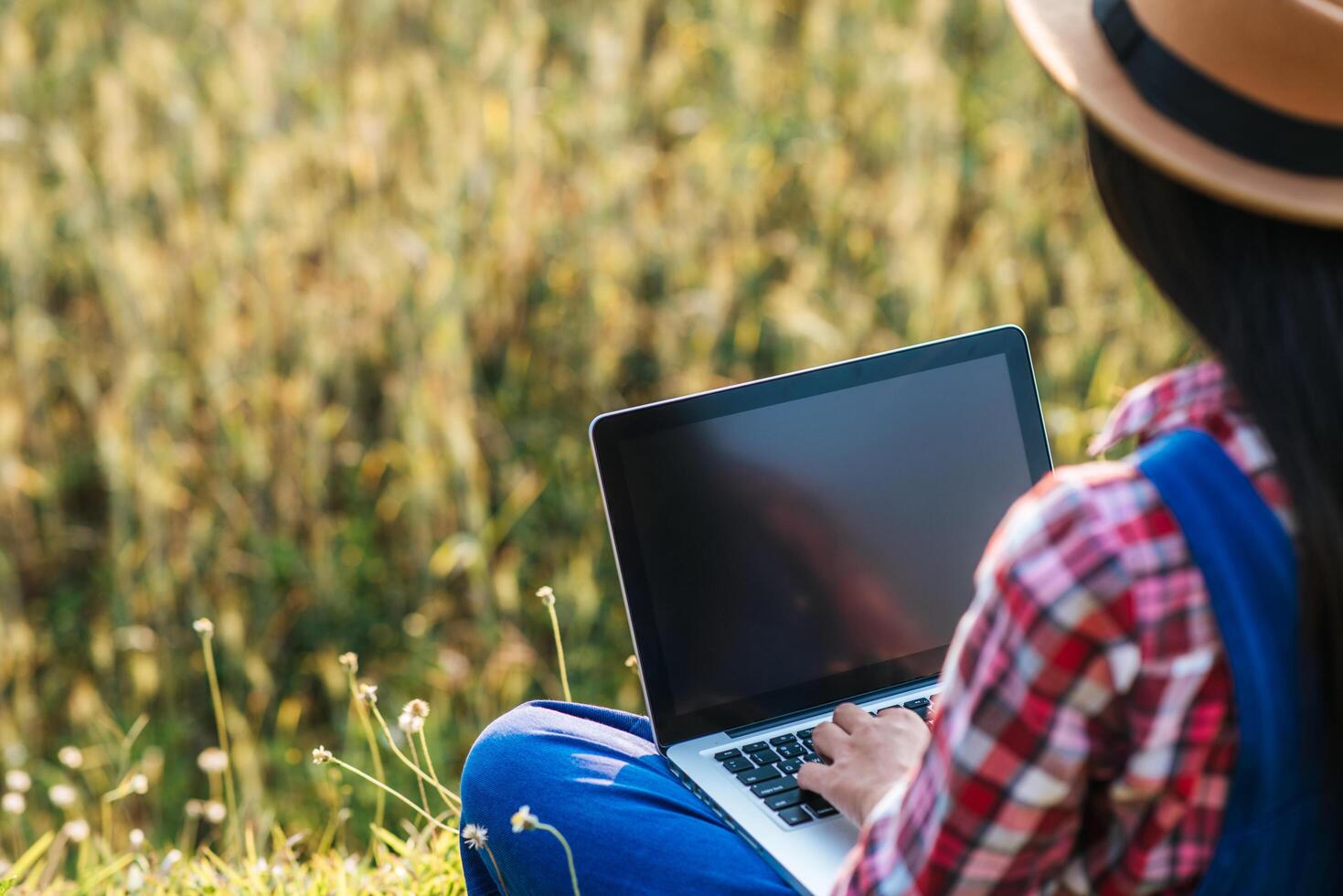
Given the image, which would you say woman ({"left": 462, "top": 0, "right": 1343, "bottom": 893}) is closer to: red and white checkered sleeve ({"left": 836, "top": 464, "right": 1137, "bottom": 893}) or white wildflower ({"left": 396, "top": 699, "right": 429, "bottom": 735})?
red and white checkered sleeve ({"left": 836, "top": 464, "right": 1137, "bottom": 893})

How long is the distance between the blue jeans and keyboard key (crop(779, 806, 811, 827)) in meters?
0.04

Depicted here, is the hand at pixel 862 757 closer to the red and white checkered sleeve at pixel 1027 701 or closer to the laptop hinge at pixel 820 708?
the laptop hinge at pixel 820 708

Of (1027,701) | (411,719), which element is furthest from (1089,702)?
(411,719)

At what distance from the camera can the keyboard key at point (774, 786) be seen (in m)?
1.17

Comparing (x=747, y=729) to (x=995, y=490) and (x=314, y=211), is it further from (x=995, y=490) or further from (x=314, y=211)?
(x=314, y=211)

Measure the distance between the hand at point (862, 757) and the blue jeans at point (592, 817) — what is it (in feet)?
0.31

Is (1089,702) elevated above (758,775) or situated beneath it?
elevated above

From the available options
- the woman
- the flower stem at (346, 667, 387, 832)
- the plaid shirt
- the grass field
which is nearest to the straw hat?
the woman

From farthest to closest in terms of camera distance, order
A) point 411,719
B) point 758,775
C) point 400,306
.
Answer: point 400,306 < point 411,719 < point 758,775

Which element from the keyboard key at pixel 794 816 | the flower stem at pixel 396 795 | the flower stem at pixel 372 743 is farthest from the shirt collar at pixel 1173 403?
the flower stem at pixel 372 743

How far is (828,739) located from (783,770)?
0.09 m

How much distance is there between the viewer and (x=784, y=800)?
1.16 m

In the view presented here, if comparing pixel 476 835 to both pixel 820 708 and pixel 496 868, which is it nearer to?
pixel 496 868

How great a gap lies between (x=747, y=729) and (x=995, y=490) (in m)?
0.33
